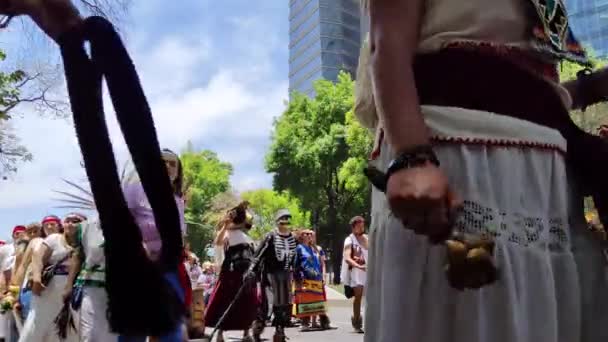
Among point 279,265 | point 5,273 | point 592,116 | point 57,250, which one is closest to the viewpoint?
point 592,116

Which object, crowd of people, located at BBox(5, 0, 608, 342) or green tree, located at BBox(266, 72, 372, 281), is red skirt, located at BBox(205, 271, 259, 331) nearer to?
crowd of people, located at BBox(5, 0, 608, 342)

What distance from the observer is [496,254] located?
5.04 feet

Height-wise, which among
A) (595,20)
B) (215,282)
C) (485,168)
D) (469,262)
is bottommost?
(469,262)

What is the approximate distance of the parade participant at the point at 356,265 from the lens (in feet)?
35.6

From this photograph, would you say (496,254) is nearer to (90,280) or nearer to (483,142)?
(483,142)

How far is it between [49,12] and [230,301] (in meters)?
7.95

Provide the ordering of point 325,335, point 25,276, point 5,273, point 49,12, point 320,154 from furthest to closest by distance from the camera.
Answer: point 320,154, point 325,335, point 5,273, point 25,276, point 49,12

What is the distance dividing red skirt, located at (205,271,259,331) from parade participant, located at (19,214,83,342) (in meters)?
2.53

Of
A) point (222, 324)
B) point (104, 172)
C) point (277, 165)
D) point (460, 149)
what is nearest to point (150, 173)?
point (104, 172)

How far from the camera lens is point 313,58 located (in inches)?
3206

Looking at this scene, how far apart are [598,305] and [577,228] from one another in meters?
0.18

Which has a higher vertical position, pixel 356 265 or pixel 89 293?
pixel 356 265

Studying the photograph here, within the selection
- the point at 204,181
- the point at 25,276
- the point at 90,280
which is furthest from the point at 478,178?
the point at 204,181

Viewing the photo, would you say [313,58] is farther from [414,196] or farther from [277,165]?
[414,196]
